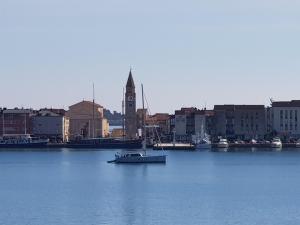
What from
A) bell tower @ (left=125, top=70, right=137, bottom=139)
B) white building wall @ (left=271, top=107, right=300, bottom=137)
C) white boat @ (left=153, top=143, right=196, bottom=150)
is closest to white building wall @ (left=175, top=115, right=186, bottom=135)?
bell tower @ (left=125, top=70, right=137, bottom=139)

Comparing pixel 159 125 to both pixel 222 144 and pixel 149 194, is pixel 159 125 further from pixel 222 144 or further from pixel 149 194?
pixel 149 194

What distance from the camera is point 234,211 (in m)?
42.9

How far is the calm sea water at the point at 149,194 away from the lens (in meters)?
40.9

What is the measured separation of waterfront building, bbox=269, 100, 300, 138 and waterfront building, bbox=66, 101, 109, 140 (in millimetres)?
21904

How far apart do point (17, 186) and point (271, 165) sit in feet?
92.9

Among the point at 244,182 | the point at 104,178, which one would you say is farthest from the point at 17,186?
the point at 244,182

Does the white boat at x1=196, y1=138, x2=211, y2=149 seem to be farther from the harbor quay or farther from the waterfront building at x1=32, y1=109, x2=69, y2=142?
the waterfront building at x1=32, y1=109, x2=69, y2=142

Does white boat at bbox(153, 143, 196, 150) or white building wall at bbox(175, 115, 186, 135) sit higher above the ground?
white building wall at bbox(175, 115, 186, 135)

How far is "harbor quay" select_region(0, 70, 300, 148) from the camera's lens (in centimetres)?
12156

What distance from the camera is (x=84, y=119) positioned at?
133 meters

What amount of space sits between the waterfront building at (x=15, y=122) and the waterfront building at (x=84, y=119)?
22.7 ft

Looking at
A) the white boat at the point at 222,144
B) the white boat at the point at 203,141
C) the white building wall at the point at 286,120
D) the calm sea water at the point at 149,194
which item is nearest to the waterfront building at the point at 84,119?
the white boat at the point at 203,141

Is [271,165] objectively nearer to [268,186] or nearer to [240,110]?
[268,186]

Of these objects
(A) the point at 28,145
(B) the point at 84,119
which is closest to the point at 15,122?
(A) the point at 28,145
